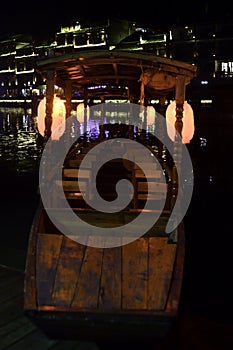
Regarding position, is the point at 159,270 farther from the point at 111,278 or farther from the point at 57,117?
the point at 57,117

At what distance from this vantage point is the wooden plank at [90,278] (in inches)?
162

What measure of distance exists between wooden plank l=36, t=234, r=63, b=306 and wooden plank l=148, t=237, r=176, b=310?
125 cm

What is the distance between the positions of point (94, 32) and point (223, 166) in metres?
71.3

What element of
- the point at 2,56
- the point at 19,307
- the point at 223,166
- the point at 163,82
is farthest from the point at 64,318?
the point at 2,56

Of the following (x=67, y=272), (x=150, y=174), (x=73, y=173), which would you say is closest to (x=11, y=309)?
(x=67, y=272)

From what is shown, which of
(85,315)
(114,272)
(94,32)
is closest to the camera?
(85,315)

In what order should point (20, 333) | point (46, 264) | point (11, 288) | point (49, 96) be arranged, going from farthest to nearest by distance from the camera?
1. point (49, 96)
2. point (11, 288)
3. point (46, 264)
4. point (20, 333)

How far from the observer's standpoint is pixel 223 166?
1909 cm

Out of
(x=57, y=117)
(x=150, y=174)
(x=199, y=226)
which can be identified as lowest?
(x=199, y=226)

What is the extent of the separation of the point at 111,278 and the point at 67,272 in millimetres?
580

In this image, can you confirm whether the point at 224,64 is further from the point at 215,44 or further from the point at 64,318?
the point at 64,318

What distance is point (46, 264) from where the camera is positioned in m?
4.46

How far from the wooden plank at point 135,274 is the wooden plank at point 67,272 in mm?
610

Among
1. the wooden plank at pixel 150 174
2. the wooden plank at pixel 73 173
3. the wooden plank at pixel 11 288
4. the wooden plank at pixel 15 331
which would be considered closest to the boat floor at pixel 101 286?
the wooden plank at pixel 15 331
